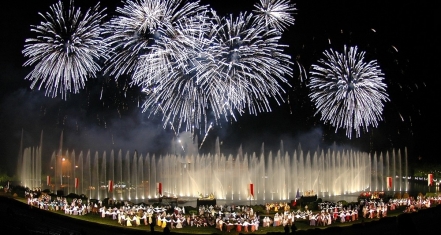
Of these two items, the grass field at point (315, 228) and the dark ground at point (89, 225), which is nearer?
the dark ground at point (89, 225)

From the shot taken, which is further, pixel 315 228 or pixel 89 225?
pixel 89 225

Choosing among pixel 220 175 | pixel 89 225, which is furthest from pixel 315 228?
pixel 220 175

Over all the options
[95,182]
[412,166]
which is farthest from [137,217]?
[412,166]

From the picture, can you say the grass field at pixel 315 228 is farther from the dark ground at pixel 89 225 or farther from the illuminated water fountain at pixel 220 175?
the illuminated water fountain at pixel 220 175

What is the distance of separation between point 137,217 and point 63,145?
38.9 m

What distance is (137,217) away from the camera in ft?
81.1

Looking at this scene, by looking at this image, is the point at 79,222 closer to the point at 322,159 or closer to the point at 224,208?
the point at 224,208

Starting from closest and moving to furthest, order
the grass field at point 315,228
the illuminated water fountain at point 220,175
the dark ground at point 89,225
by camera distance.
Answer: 1. the dark ground at point 89,225
2. the grass field at point 315,228
3. the illuminated water fountain at point 220,175

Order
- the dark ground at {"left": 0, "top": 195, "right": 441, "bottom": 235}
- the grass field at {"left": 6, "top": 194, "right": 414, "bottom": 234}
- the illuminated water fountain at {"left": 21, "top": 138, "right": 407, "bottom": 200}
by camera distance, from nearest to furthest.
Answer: the dark ground at {"left": 0, "top": 195, "right": 441, "bottom": 235} → the grass field at {"left": 6, "top": 194, "right": 414, "bottom": 234} → the illuminated water fountain at {"left": 21, "top": 138, "right": 407, "bottom": 200}

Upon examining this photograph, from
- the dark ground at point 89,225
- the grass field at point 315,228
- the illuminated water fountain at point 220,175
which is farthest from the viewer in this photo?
the illuminated water fountain at point 220,175

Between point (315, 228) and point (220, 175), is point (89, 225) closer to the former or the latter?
point (315, 228)

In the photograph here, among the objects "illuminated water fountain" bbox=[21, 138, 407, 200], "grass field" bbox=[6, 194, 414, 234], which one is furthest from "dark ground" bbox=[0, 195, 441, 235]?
"illuminated water fountain" bbox=[21, 138, 407, 200]

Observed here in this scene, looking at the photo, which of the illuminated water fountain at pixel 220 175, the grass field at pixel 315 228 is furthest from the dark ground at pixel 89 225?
the illuminated water fountain at pixel 220 175

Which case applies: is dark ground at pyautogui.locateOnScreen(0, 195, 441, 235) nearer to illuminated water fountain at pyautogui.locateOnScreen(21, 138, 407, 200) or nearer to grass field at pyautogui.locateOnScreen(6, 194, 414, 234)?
grass field at pyautogui.locateOnScreen(6, 194, 414, 234)
